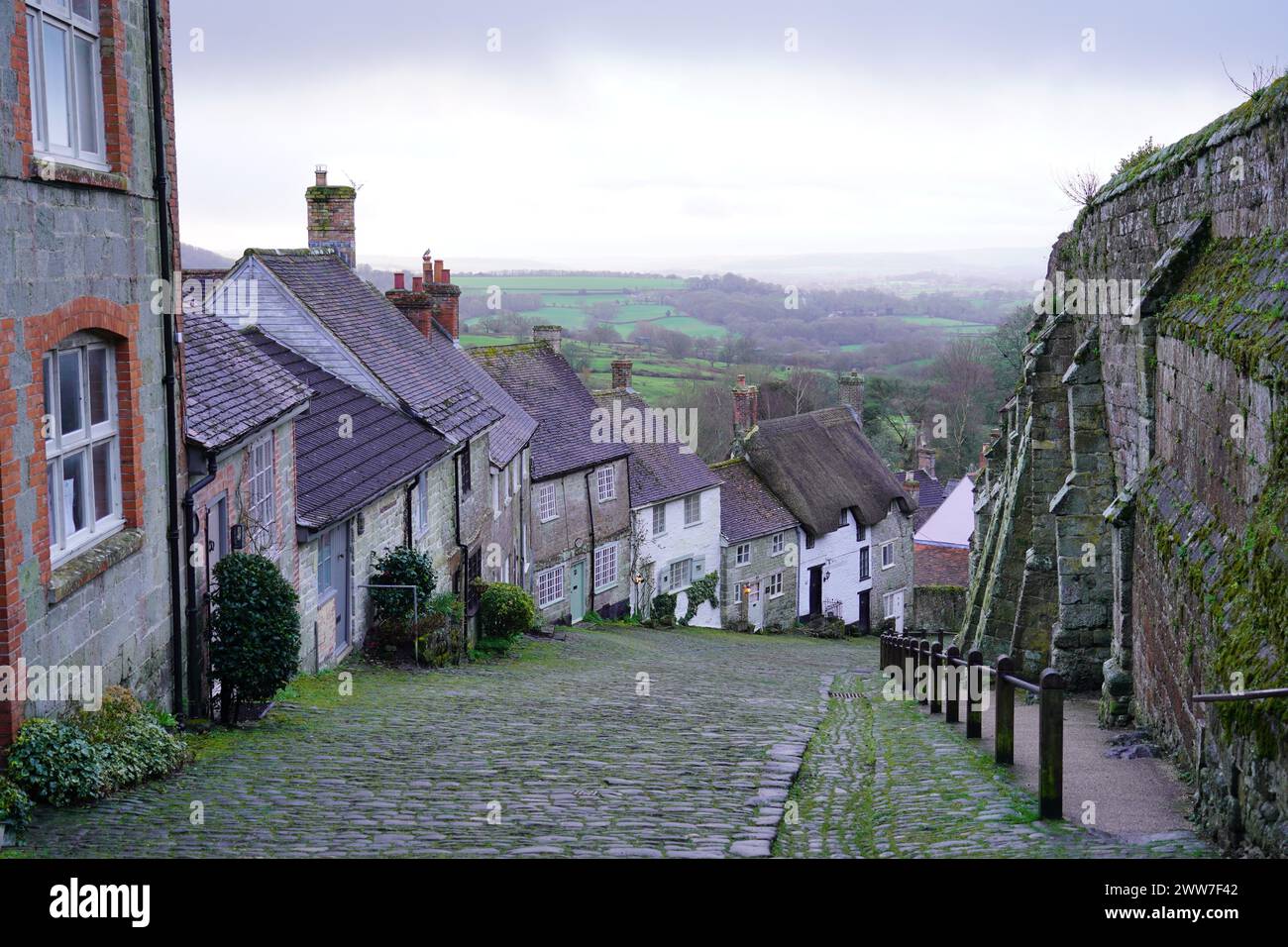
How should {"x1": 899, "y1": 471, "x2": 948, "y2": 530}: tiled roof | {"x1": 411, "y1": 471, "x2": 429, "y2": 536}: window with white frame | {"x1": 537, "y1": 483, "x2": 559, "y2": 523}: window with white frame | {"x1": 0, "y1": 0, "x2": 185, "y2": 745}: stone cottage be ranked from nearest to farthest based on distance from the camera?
1. {"x1": 0, "y1": 0, "x2": 185, "y2": 745}: stone cottage
2. {"x1": 411, "y1": 471, "x2": 429, "y2": 536}: window with white frame
3. {"x1": 537, "y1": 483, "x2": 559, "y2": 523}: window with white frame
4. {"x1": 899, "y1": 471, "x2": 948, "y2": 530}: tiled roof

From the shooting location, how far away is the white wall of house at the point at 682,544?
37.3 m

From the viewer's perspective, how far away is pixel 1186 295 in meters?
10.5

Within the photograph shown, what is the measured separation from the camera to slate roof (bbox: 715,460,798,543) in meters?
40.6

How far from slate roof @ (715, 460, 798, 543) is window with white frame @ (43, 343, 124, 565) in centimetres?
3040

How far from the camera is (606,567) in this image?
36.1 metres

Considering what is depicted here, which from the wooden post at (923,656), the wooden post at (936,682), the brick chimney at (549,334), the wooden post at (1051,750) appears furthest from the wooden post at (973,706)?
the brick chimney at (549,334)

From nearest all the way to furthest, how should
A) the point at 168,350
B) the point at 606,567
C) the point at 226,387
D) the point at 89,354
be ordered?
the point at 89,354 → the point at 168,350 → the point at 226,387 → the point at 606,567

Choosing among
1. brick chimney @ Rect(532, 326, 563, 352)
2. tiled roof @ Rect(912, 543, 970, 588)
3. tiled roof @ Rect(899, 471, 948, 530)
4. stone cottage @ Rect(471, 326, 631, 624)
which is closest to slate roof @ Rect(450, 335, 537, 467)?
stone cottage @ Rect(471, 326, 631, 624)

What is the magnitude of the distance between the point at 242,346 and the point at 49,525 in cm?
708

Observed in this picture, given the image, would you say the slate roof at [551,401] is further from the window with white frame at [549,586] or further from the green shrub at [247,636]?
the green shrub at [247,636]

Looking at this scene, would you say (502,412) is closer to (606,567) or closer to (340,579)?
(606,567)

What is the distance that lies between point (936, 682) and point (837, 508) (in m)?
29.0

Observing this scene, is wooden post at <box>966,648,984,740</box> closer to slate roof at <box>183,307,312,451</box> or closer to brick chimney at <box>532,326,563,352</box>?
slate roof at <box>183,307,312,451</box>

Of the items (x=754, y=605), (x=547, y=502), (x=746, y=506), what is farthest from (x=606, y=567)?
(x=746, y=506)
